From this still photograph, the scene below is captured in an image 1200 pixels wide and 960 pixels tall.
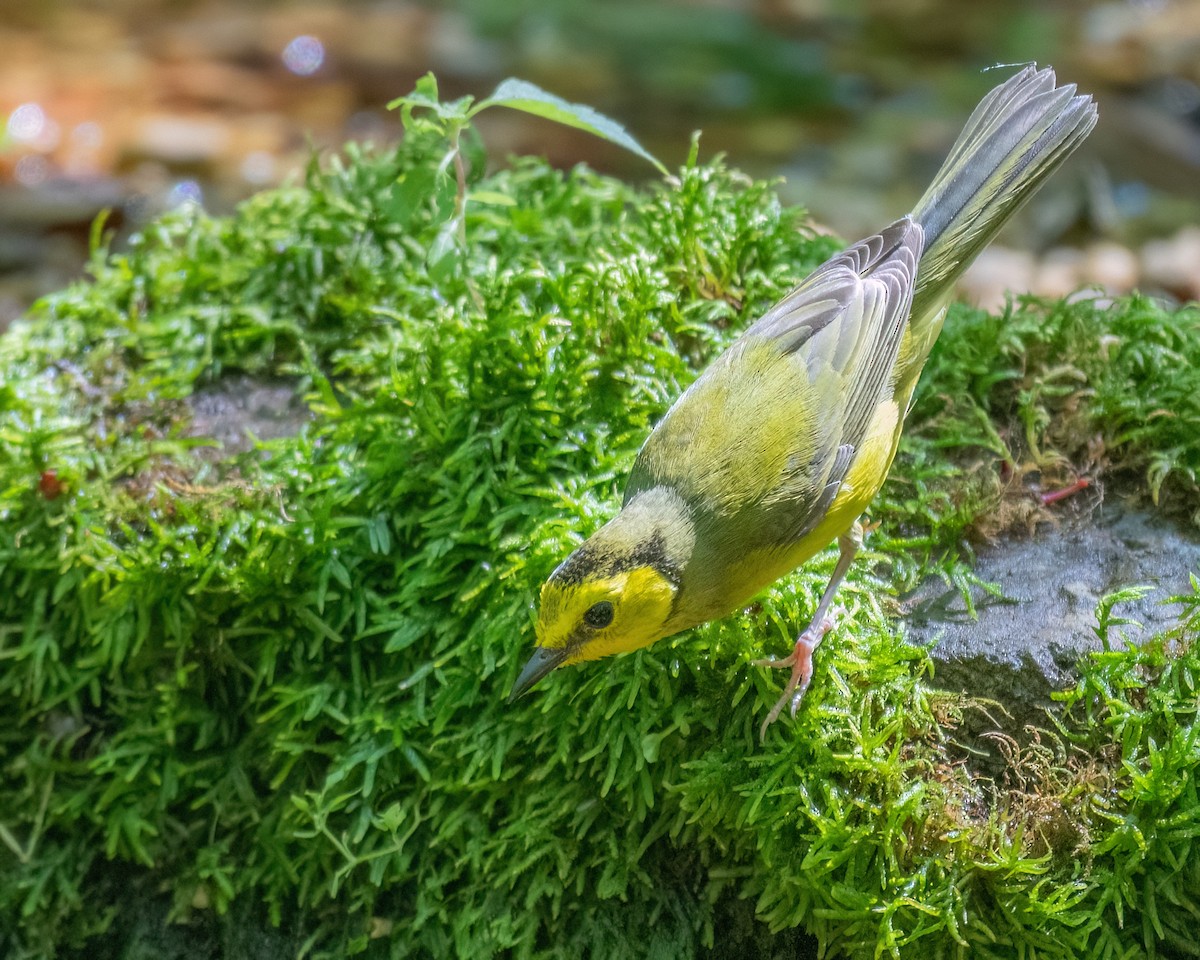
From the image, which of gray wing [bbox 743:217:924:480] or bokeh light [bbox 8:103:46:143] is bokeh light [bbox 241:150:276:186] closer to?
bokeh light [bbox 8:103:46:143]

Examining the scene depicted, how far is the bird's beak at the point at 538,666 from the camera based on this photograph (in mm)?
2758

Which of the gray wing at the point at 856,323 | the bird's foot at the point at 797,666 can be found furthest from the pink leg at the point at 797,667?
the gray wing at the point at 856,323

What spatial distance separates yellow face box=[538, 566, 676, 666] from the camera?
8.66 feet

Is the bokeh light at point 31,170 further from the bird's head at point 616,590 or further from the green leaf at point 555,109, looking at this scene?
the bird's head at point 616,590

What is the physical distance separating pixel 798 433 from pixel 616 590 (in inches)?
27.9

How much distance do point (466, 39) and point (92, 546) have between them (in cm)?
917

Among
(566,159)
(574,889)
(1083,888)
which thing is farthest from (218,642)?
(566,159)

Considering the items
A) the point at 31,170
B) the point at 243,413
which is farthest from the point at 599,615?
the point at 31,170

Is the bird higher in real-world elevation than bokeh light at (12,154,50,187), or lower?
lower

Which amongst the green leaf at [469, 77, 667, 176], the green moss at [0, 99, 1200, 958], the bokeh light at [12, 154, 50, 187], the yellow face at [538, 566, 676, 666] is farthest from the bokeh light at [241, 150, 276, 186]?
the yellow face at [538, 566, 676, 666]

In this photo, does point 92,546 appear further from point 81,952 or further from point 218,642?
point 81,952

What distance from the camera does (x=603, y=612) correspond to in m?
2.66

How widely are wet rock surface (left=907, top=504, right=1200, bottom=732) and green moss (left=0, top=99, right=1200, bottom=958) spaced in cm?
10

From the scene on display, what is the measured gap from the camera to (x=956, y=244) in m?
3.24
